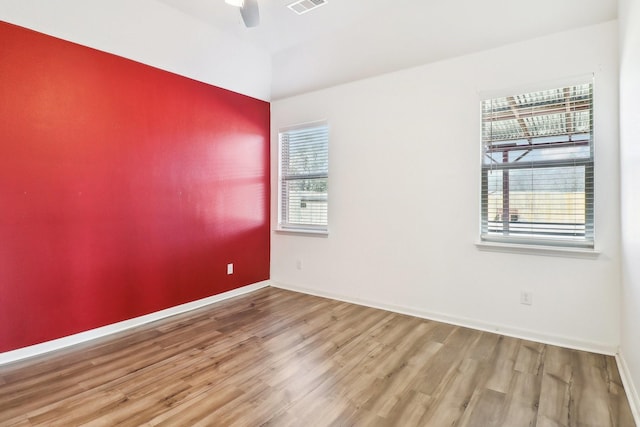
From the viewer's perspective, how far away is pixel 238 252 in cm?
420

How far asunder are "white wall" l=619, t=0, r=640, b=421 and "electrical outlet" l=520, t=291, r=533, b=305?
0.60m

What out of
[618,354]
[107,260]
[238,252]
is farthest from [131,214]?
[618,354]

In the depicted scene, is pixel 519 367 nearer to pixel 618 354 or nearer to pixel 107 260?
pixel 618 354

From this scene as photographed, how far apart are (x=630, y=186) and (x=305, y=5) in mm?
3091

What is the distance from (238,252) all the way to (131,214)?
1.39 m

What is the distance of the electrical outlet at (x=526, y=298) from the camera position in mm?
2855

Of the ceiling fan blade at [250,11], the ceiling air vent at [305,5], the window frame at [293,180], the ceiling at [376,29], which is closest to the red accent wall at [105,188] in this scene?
the window frame at [293,180]

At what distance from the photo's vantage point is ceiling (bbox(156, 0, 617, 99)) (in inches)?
108

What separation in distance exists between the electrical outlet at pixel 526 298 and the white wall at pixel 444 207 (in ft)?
0.11

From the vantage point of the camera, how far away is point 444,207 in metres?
3.26

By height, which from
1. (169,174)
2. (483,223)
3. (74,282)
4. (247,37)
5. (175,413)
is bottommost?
(175,413)

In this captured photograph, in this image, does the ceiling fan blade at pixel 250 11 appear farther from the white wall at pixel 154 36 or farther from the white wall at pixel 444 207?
the white wall at pixel 444 207

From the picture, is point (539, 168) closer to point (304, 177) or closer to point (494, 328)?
point (494, 328)

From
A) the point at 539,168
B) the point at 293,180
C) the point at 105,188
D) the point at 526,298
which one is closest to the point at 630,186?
the point at 539,168
